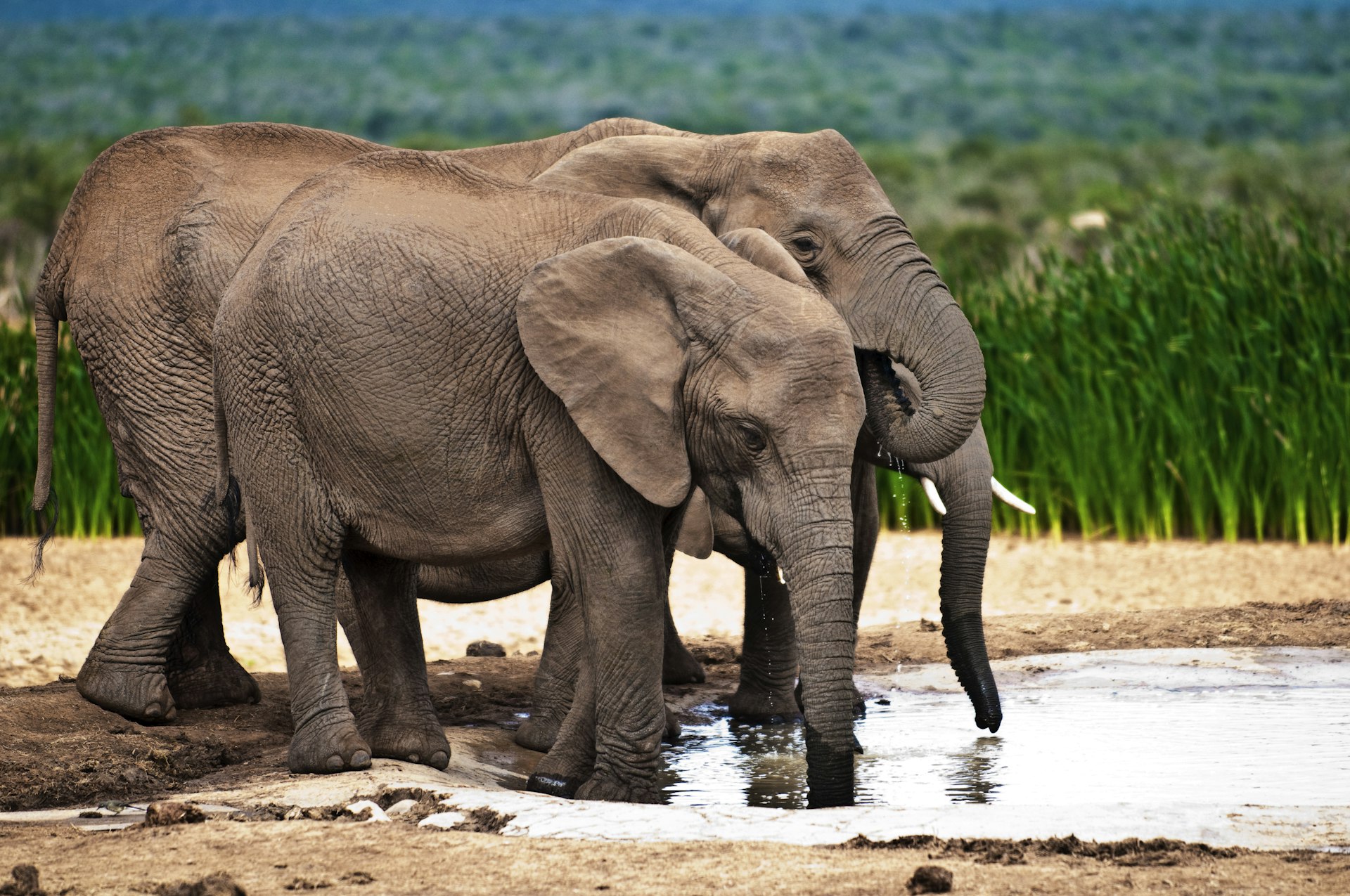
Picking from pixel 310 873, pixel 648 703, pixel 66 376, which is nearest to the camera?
pixel 310 873

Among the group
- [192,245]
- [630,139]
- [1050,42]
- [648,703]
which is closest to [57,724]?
[192,245]

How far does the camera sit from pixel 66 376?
11875mm

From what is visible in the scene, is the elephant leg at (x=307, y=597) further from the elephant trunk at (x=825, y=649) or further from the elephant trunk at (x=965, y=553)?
the elephant trunk at (x=965, y=553)

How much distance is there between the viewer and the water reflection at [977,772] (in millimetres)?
5328

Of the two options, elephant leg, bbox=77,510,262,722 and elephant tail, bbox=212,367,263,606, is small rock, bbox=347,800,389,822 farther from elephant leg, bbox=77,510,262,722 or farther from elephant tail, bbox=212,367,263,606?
elephant leg, bbox=77,510,262,722

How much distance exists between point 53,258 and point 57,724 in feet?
6.05

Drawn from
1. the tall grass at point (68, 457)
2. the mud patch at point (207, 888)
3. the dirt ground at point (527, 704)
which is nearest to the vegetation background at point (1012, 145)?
the tall grass at point (68, 457)

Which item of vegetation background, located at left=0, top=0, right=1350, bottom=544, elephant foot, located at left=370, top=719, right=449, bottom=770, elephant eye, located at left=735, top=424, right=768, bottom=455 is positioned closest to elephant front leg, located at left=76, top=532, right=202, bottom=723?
elephant foot, located at left=370, top=719, right=449, bottom=770

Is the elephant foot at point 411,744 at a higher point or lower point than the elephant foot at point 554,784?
higher

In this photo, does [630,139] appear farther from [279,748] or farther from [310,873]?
[310,873]

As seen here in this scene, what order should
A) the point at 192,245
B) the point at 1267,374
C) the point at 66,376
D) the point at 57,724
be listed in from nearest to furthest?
the point at 57,724 < the point at 192,245 < the point at 1267,374 < the point at 66,376

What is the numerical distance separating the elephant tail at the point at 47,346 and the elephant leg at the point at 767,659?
107 inches

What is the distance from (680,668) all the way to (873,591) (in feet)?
9.91

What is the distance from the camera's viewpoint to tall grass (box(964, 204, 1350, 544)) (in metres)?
10.7
